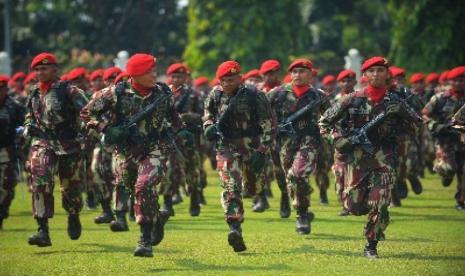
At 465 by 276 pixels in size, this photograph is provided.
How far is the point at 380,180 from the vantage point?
1193 centimetres

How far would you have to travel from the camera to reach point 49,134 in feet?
43.1

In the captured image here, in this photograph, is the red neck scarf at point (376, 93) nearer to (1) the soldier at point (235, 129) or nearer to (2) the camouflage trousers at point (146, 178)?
(1) the soldier at point (235, 129)

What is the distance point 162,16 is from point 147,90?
45.7 meters

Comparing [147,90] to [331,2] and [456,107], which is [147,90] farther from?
[331,2]

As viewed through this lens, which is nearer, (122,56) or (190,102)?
(190,102)

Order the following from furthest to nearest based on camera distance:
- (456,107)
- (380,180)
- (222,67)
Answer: (456,107) → (222,67) → (380,180)

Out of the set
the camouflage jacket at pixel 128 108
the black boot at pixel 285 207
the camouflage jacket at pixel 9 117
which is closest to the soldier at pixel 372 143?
the camouflage jacket at pixel 128 108

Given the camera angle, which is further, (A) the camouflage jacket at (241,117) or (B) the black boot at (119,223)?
(B) the black boot at (119,223)

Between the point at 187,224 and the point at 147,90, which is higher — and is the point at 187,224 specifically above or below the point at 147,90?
below

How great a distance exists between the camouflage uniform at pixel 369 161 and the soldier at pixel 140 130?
1.82 m

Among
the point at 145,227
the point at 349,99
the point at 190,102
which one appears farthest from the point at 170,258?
the point at 190,102

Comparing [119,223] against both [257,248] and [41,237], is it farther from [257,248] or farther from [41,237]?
[257,248]

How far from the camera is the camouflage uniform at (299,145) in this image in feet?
46.7

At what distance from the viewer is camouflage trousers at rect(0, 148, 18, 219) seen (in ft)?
50.6
